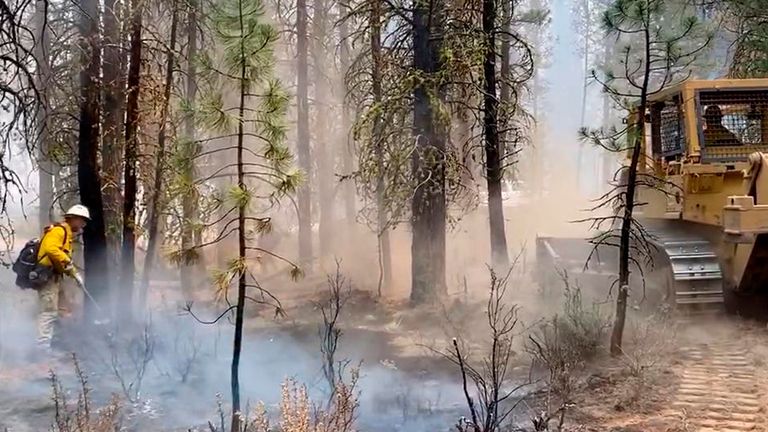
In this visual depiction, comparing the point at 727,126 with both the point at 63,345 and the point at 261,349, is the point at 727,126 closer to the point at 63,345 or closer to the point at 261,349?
the point at 261,349

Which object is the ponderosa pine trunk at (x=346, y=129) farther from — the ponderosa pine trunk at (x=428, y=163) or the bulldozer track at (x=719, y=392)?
the bulldozer track at (x=719, y=392)

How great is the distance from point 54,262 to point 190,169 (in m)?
3.90

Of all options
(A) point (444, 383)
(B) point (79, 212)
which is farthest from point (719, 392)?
(B) point (79, 212)

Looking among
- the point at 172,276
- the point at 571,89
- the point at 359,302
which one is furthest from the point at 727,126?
the point at 571,89

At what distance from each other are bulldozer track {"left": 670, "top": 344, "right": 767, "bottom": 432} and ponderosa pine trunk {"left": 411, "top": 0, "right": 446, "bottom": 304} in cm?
502

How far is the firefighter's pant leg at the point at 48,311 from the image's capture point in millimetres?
8930

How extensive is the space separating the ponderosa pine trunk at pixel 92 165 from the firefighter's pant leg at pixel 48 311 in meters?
0.92

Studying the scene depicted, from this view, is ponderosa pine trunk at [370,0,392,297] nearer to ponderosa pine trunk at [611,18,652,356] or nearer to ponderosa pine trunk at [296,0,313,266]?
ponderosa pine trunk at [611,18,652,356]

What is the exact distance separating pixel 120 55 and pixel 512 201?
86.8 feet

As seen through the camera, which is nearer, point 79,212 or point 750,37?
point 79,212

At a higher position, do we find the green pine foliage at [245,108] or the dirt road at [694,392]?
the green pine foliage at [245,108]

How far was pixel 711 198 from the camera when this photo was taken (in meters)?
8.15

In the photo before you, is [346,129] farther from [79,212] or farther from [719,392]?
[719,392]

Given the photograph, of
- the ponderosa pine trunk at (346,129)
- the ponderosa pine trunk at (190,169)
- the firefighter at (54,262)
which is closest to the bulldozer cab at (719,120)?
the ponderosa pine trunk at (190,169)
